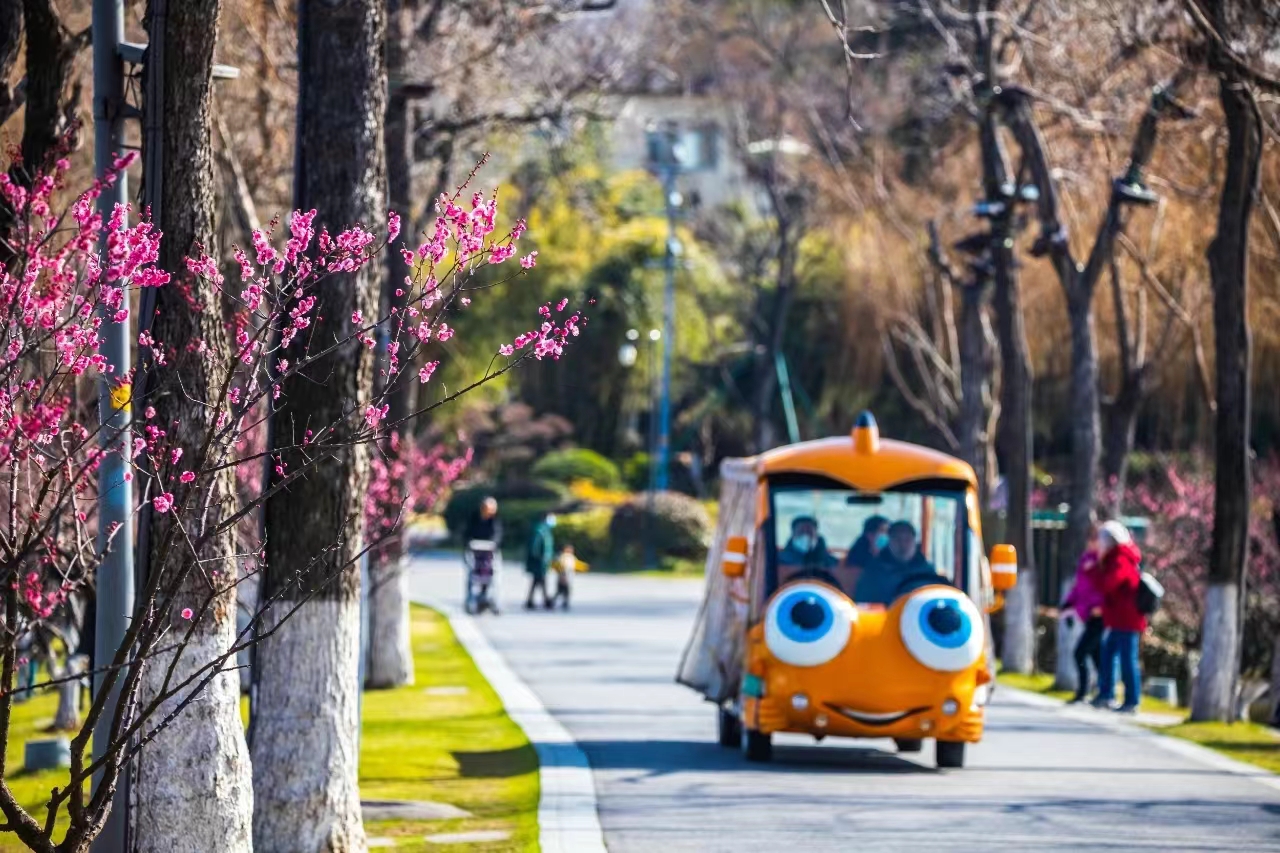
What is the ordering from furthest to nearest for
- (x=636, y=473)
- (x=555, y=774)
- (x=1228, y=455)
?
(x=636, y=473) < (x=1228, y=455) < (x=555, y=774)

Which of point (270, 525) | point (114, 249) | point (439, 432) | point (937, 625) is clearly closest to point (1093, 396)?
point (937, 625)

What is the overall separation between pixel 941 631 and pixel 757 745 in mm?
1727

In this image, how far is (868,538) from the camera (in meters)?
16.7

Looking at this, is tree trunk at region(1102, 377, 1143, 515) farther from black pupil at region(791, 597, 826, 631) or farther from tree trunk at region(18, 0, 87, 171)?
tree trunk at region(18, 0, 87, 171)

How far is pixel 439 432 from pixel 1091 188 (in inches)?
1002

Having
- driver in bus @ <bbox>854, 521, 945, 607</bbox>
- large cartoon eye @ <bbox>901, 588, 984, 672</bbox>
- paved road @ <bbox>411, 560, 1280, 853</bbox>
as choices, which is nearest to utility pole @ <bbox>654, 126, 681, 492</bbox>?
paved road @ <bbox>411, 560, 1280, 853</bbox>

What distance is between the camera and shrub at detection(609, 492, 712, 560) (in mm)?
53594

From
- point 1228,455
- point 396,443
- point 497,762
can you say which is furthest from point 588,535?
point 497,762

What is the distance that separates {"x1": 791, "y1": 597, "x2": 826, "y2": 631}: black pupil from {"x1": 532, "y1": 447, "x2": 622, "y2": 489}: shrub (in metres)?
46.5

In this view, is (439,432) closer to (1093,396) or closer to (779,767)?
(1093,396)

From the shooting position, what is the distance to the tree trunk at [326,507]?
11188mm

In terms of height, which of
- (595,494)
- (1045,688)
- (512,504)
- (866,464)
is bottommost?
(1045,688)

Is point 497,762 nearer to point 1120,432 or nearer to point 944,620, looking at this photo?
point 944,620

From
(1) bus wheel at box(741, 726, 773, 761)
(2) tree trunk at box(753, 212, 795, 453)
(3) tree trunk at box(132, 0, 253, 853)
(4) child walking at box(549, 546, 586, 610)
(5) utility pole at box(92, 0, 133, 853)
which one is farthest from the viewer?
(2) tree trunk at box(753, 212, 795, 453)
